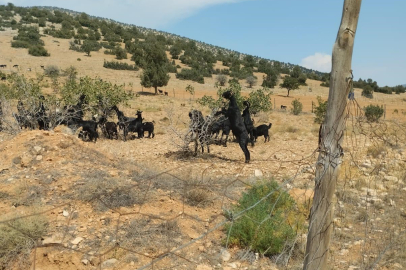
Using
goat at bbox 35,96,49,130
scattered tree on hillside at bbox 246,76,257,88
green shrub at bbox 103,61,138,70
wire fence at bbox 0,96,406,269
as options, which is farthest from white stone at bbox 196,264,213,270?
green shrub at bbox 103,61,138,70

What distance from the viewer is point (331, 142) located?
8.05 ft

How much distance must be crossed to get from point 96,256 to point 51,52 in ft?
149

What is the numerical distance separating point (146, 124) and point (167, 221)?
9083 mm

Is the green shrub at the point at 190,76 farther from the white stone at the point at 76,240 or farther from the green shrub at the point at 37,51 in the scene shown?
the white stone at the point at 76,240

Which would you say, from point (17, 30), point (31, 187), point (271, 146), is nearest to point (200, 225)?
point (31, 187)

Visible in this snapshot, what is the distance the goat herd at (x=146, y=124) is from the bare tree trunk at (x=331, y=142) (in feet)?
22.6

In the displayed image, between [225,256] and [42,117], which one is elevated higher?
[42,117]

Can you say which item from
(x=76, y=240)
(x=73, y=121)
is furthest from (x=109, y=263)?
(x=73, y=121)

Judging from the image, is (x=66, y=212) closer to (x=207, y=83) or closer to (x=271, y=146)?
(x=271, y=146)

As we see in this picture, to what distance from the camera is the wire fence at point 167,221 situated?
4.34 metres

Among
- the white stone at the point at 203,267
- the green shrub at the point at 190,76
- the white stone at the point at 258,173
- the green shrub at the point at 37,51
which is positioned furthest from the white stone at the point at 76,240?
the green shrub at the point at 37,51

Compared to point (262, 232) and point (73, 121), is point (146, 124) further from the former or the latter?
point (262, 232)

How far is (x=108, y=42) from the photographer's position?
55.5 meters

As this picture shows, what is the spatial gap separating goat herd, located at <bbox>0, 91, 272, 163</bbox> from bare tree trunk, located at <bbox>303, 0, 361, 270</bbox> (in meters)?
6.90
